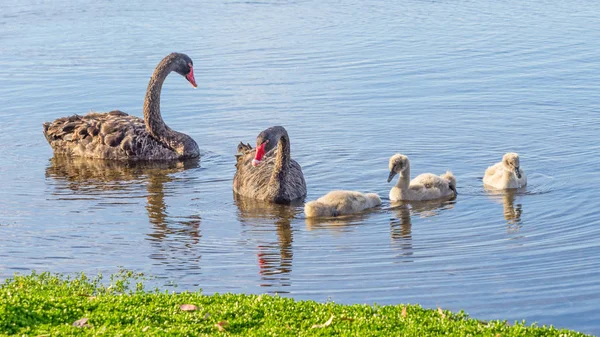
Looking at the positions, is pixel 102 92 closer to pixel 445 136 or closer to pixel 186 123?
pixel 186 123

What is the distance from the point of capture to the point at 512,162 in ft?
40.6

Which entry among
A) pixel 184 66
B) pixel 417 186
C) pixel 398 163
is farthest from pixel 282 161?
pixel 184 66

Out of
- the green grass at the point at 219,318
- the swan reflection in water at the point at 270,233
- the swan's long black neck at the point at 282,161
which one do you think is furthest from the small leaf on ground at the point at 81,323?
the swan's long black neck at the point at 282,161

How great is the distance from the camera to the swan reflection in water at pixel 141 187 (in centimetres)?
1124

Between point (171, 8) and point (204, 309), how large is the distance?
23.3 m

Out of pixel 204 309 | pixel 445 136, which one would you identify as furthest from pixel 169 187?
pixel 204 309

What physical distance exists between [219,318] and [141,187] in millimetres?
6454

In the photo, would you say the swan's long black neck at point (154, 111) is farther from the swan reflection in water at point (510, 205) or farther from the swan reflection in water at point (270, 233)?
the swan reflection in water at point (510, 205)

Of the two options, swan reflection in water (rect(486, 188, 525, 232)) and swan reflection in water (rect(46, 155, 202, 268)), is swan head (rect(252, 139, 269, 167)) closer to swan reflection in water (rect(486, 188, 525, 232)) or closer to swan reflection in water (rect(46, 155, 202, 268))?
swan reflection in water (rect(46, 155, 202, 268))

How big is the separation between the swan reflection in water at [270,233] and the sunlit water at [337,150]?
0.12ft

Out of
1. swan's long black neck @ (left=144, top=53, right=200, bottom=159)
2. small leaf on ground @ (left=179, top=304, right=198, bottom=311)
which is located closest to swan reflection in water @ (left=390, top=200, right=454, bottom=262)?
small leaf on ground @ (left=179, top=304, right=198, bottom=311)

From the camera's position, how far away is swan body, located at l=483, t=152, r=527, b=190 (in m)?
12.4

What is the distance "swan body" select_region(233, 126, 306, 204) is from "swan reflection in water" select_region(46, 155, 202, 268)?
985 millimetres

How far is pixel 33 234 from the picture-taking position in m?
11.4
